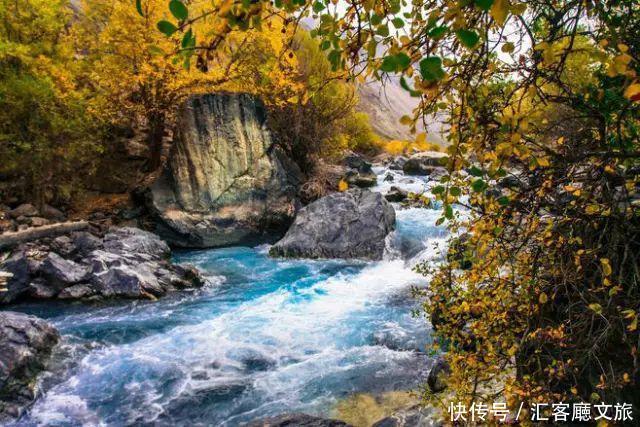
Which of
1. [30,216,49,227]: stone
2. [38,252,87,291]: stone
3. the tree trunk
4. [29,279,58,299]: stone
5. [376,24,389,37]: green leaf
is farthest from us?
the tree trunk

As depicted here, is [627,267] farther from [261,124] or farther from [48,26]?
[48,26]

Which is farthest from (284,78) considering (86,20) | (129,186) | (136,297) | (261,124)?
(86,20)

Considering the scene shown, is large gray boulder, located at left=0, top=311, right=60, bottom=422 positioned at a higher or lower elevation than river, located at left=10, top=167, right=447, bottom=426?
higher

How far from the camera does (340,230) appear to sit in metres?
14.5

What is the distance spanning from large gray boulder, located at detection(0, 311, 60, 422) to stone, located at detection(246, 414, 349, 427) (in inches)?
153

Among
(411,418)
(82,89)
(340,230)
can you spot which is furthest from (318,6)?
(82,89)

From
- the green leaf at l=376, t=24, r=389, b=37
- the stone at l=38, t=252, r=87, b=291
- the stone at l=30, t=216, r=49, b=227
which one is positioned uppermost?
the green leaf at l=376, t=24, r=389, b=37

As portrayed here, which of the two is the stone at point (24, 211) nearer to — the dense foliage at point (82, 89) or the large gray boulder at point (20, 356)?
the dense foliage at point (82, 89)

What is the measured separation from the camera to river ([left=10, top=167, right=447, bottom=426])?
648 cm

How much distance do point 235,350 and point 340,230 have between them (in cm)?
712

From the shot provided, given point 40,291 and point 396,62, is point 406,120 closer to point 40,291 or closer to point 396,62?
point 396,62

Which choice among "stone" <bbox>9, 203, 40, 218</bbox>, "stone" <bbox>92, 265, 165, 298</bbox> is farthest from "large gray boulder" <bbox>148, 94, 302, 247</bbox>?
"stone" <bbox>92, 265, 165, 298</bbox>

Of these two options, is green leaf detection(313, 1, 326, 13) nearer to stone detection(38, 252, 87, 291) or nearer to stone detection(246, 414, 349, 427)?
stone detection(246, 414, 349, 427)

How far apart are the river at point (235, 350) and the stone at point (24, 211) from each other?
560cm
